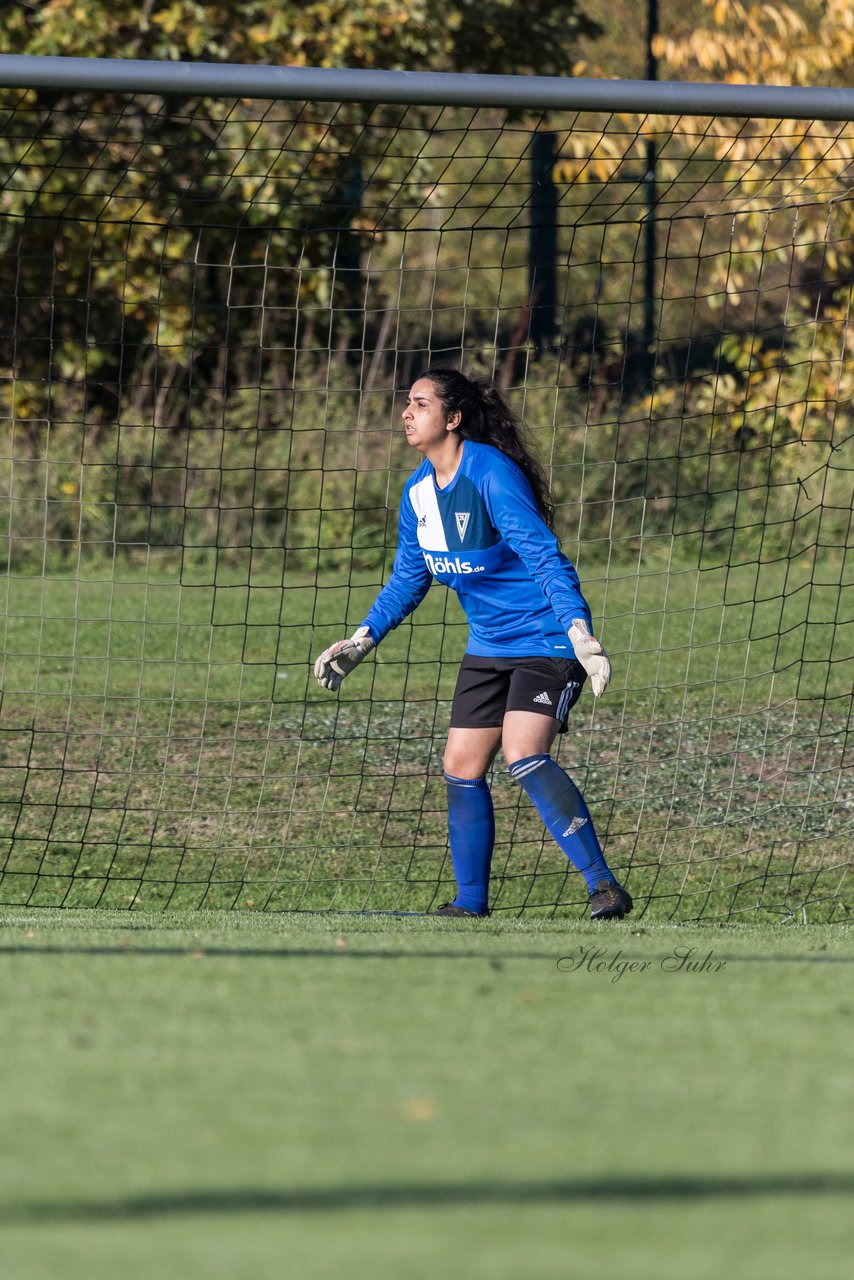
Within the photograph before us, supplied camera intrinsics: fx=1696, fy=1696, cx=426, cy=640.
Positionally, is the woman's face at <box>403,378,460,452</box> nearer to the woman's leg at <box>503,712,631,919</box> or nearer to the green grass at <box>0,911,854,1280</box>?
the woman's leg at <box>503,712,631,919</box>

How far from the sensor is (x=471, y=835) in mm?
6109

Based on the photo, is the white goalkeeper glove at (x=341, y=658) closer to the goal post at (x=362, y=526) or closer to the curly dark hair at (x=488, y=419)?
the curly dark hair at (x=488, y=419)

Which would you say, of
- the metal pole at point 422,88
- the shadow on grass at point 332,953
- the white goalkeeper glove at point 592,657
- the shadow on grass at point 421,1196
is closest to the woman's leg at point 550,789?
the white goalkeeper glove at point 592,657

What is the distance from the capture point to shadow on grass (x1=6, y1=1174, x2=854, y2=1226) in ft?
8.02

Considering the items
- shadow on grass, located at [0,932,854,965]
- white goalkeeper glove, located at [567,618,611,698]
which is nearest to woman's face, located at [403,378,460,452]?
white goalkeeper glove, located at [567,618,611,698]

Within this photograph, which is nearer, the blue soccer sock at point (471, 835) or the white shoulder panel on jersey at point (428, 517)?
the white shoulder panel on jersey at point (428, 517)

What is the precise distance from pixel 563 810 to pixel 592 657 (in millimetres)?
694

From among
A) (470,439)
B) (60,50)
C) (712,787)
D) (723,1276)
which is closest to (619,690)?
(712,787)

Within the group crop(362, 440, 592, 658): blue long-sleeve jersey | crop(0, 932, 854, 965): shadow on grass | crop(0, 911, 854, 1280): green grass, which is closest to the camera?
crop(0, 911, 854, 1280): green grass

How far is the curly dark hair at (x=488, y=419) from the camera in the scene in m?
5.94

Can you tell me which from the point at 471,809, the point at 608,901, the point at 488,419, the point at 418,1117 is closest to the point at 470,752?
the point at 471,809

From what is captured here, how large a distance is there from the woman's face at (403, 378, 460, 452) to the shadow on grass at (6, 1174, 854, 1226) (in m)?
3.62

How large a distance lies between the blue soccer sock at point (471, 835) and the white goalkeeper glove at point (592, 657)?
2.72 ft

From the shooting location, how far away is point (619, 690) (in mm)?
9734
